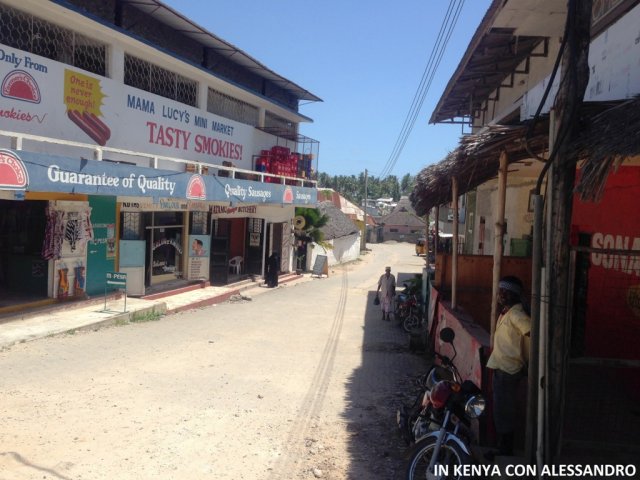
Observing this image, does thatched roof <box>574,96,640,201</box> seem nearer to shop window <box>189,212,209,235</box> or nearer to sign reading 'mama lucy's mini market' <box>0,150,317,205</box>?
sign reading 'mama lucy's mini market' <box>0,150,317,205</box>

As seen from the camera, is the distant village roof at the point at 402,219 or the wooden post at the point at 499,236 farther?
the distant village roof at the point at 402,219

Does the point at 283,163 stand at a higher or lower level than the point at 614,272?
higher

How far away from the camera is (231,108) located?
21.4m

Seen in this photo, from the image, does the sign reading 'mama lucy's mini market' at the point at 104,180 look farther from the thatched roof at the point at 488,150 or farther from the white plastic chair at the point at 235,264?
the thatched roof at the point at 488,150

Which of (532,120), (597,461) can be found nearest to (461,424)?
(597,461)

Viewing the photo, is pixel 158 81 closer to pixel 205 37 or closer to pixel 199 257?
pixel 205 37

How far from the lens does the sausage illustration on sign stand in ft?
42.0

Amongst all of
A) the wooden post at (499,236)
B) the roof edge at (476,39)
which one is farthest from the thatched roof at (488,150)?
the roof edge at (476,39)

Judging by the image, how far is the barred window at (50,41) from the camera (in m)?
11.2

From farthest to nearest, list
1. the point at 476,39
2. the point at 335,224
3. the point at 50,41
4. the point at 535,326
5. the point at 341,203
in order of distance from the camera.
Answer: the point at 341,203, the point at 335,224, the point at 50,41, the point at 476,39, the point at 535,326

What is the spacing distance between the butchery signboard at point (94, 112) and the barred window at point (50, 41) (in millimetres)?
384

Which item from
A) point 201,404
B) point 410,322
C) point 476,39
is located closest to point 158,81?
point 410,322

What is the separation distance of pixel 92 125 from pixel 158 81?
3.53 m

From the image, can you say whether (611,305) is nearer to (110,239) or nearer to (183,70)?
(110,239)
